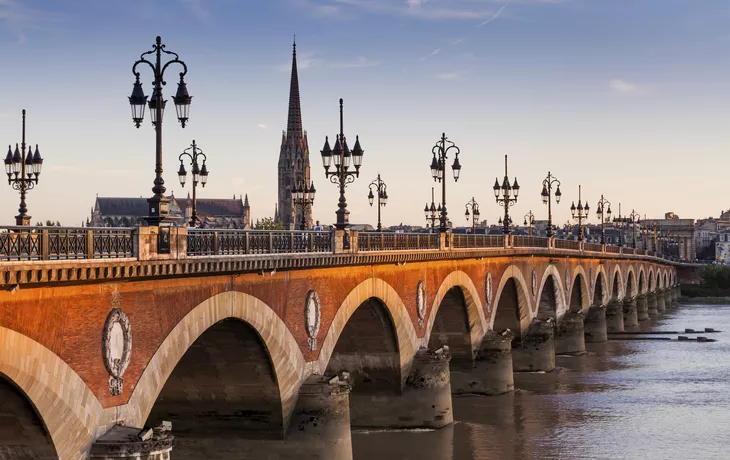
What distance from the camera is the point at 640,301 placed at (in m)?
112

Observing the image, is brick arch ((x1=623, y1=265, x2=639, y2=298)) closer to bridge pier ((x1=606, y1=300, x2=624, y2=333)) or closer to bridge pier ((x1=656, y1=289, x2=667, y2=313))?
bridge pier ((x1=656, y1=289, x2=667, y2=313))

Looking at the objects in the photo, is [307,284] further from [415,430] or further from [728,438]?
[728,438]

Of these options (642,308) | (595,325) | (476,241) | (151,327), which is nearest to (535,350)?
(476,241)

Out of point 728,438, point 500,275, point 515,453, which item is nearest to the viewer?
point 515,453

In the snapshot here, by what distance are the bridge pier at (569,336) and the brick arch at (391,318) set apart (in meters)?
30.3

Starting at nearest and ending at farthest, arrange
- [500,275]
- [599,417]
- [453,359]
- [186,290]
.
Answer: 1. [186,290]
2. [599,417]
3. [453,359]
4. [500,275]

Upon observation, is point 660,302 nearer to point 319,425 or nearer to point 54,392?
point 319,425

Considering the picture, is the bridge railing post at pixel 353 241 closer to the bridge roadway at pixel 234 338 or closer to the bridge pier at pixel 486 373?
the bridge roadway at pixel 234 338

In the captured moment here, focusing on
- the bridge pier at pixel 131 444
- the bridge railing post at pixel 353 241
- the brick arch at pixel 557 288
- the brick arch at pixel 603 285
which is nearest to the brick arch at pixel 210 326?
the bridge pier at pixel 131 444

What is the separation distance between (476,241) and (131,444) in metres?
32.8

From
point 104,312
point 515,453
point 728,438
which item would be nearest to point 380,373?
point 515,453

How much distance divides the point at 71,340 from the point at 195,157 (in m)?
21.9

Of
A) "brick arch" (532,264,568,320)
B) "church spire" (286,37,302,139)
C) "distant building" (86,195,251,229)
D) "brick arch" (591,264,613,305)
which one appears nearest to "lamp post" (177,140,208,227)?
"brick arch" (532,264,568,320)

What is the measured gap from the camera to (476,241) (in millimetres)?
50250
